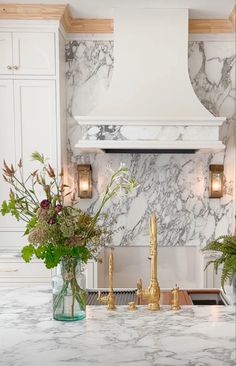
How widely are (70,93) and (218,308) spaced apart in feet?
8.51

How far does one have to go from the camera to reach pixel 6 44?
11.1 ft

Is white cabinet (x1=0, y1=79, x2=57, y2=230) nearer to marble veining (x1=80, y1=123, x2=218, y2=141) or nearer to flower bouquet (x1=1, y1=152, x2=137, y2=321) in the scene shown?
marble veining (x1=80, y1=123, x2=218, y2=141)

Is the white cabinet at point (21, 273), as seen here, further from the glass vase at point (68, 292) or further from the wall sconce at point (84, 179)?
the glass vase at point (68, 292)

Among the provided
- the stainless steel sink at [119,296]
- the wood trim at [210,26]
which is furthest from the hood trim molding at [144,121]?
the stainless steel sink at [119,296]

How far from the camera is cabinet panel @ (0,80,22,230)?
11.2 ft

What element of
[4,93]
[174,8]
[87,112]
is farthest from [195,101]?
[4,93]

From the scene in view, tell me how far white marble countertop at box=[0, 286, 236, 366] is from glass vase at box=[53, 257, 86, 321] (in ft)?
0.12

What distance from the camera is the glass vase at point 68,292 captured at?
1585 millimetres

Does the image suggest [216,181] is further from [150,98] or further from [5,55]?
[5,55]

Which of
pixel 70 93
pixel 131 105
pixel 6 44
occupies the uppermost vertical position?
pixel 6 44

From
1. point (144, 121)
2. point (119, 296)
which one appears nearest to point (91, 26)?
point (144, 121)

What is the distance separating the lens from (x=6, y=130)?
344cm

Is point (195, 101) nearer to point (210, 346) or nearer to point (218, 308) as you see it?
point (218, 308)

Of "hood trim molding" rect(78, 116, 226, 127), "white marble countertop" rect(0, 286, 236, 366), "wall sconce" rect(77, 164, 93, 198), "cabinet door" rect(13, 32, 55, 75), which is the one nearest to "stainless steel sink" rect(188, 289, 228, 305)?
"white marble countertop" rect(0, 286, 236, 366)
